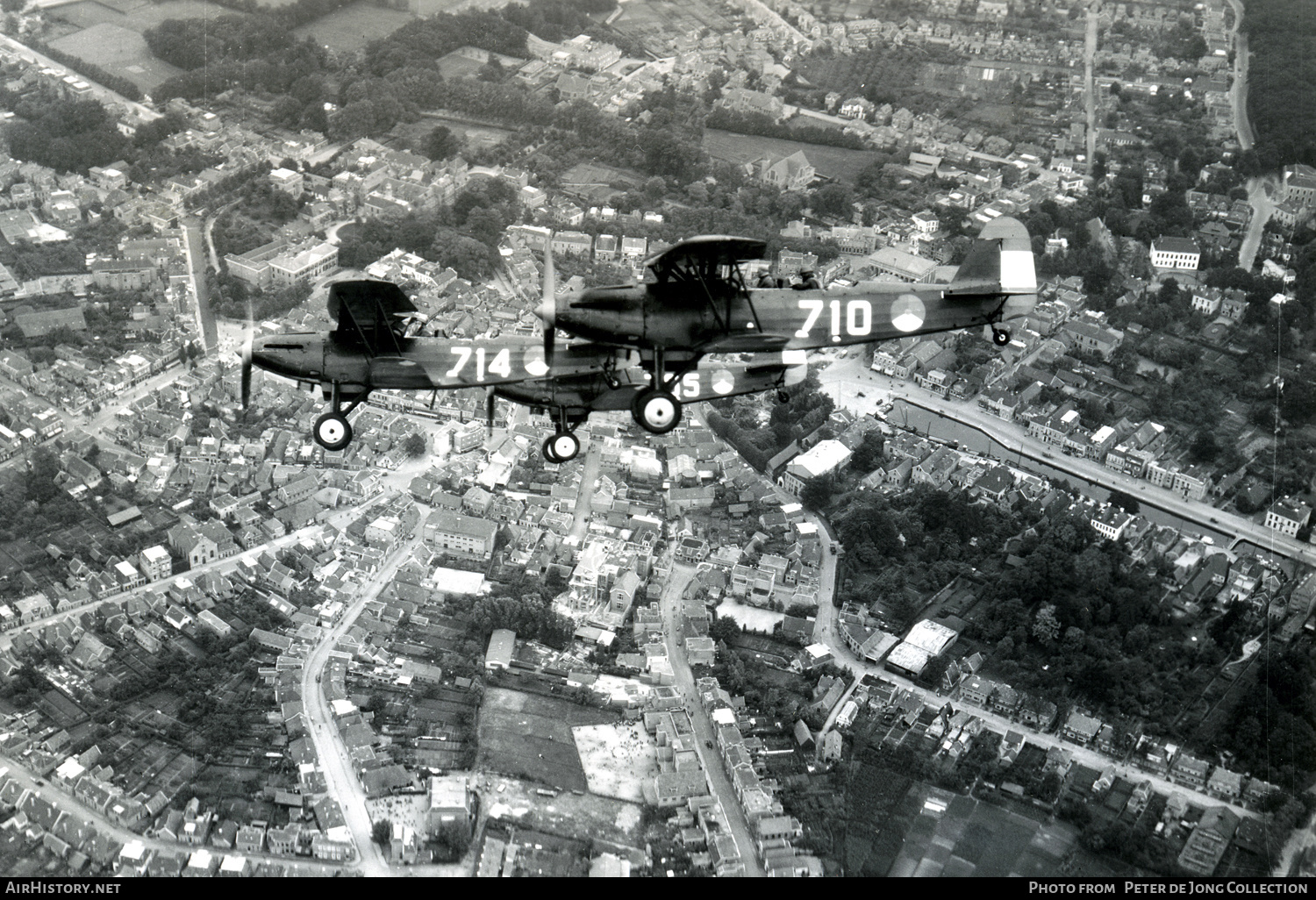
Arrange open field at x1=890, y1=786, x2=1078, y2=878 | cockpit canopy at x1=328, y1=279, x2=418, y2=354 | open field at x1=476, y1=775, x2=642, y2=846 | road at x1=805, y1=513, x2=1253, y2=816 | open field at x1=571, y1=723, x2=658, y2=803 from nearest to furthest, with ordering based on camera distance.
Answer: cockpit canopy at x1=328, y1=279, x2=418, y2=354, open field at x1=890, y1=786, x2=1078, y2=878, open field at x1=476, y1=775, x2=642, y2=846, open field at x1=571, y1=723, x2=658, y2=803, road at x1=805, y1=513, x2=1253, y2=816

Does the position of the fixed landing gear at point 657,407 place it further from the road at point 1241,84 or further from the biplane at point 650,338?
the road at point 1241,84

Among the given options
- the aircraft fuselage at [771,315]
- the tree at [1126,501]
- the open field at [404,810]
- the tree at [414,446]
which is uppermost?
the aircraft fuselage at [771,315]

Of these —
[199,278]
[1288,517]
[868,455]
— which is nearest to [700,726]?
[868,455]

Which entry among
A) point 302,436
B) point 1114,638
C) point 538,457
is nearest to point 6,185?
point 302,436

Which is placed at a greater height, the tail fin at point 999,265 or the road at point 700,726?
the tail fin at point 999,265

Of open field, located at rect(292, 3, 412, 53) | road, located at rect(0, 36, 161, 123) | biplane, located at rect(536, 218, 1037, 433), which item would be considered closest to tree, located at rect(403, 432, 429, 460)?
biplane, located at rect(536, 218, 1037, 433)

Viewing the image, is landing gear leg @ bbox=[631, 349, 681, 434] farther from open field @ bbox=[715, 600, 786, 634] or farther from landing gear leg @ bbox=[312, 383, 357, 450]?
open field @ bbox=[715, 600, 786, 634]

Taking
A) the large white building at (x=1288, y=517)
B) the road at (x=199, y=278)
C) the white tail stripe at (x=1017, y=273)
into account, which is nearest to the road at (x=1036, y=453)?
the large white building at (x=1288, y=517)
